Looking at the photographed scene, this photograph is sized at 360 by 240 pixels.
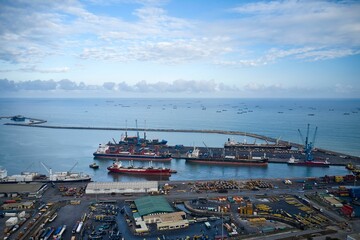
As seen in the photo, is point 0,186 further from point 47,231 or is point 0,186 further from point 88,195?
point 47,231

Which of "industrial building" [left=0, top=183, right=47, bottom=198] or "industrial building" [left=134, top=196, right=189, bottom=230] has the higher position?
"industrial building" [left=134, top=196, right=189, bottom=230]

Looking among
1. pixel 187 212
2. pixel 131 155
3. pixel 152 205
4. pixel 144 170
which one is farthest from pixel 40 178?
pixel 187 212

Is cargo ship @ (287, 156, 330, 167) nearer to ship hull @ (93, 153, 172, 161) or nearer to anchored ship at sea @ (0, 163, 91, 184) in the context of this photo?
ship hull @ (93, 153, 172, 161)

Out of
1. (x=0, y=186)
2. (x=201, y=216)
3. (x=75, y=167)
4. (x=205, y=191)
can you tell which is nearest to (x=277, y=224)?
(x=201, y=216)

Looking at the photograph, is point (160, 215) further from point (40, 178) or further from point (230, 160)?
point (230, 160)

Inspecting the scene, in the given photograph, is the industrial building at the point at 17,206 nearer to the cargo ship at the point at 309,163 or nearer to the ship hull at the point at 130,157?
the ship hull at the point at 130,157

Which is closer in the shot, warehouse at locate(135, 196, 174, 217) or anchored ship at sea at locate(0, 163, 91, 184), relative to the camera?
warehouse at locate(135, 196, 174, 217)

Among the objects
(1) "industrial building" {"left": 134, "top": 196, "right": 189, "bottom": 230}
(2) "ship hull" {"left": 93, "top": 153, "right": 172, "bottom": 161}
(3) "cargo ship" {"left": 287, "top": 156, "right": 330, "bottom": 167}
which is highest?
(1) "industrial building" {"left": 134, "top": 196, "right": 189, "bottom": 230}

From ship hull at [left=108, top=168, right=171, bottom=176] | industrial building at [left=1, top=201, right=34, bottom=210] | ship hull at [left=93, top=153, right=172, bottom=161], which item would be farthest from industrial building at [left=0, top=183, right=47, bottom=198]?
ship hull at [left=93, top=153, right=172, bottom=161]
